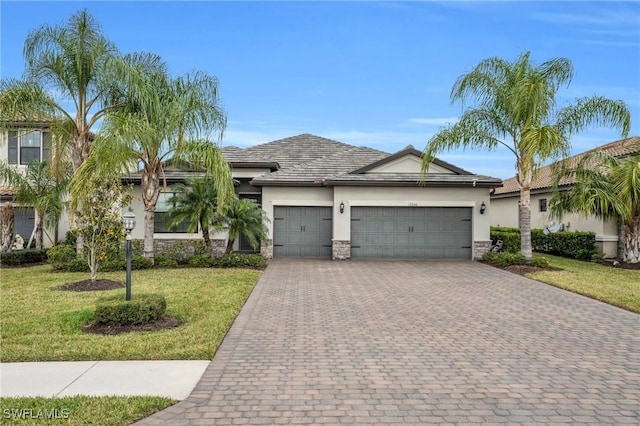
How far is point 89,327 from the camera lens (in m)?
6.70

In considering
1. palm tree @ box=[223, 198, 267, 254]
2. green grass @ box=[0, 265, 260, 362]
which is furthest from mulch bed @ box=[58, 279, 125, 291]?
palm tree @ box=[223, 198, 267, 254]

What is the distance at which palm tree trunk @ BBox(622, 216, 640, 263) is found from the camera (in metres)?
14.8

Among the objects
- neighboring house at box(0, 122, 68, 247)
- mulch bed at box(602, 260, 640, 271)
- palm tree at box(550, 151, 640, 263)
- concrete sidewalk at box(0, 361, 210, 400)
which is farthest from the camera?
neighboring house at box(0, 122, 68, 247)

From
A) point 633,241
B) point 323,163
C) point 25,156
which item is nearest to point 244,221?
point 323,163

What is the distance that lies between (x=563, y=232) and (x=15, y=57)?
21.8 m

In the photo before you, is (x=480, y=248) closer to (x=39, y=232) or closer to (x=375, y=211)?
(x=375, y=211)

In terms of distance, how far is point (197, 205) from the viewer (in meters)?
14.2

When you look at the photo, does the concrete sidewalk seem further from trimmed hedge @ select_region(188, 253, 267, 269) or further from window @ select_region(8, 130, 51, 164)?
window @ select_region(8, 130, 51, 164)

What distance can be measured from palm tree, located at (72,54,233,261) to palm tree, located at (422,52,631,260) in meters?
7.45

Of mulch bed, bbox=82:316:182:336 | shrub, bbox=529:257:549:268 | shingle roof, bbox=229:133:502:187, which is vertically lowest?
mulch bed, bbox=82:316:182:336

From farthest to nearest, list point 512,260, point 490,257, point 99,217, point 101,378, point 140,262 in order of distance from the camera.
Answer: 1. point 490,257
2. point 512,260
3. point 140,262
4. point 99,217
5. point 101,378

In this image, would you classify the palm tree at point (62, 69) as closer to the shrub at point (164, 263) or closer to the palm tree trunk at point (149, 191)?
the palm tree trunk at point (149, 191)

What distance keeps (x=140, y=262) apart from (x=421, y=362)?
36.0ft

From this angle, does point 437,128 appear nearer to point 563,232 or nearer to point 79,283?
point 563,232
